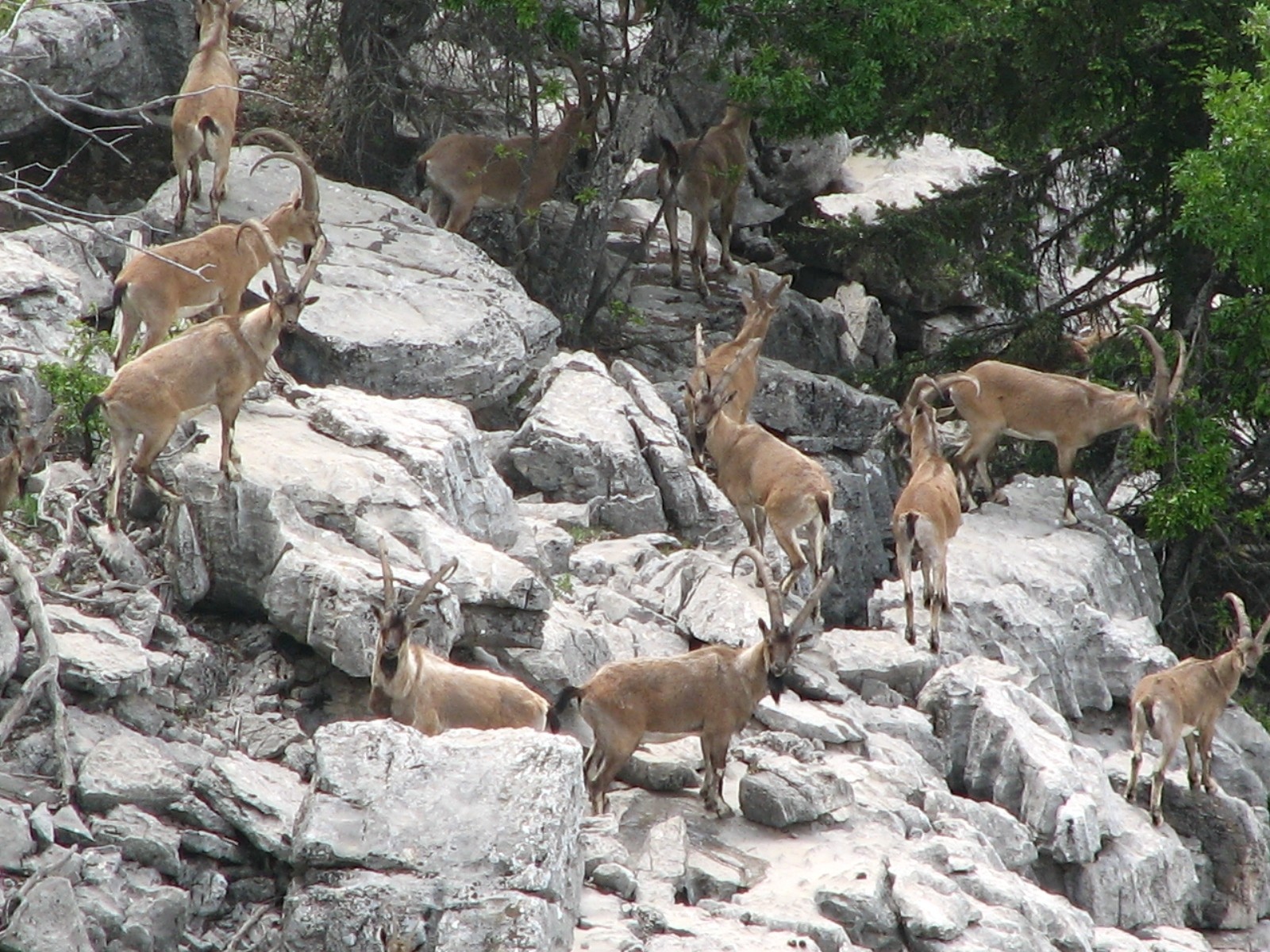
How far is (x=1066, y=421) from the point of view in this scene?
15477mm

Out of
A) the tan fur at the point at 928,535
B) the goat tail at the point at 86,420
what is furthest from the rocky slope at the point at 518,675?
the tan fur at the point at 928,535

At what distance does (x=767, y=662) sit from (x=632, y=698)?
920 millimetres

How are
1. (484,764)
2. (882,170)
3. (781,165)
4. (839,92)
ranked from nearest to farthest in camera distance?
(484,764) → (839,92) → (781,165) → (882,170)

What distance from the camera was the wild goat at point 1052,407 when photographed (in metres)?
15.5

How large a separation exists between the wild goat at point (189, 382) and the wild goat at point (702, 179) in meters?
8.14

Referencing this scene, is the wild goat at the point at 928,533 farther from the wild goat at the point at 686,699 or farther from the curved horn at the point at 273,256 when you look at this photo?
the curved horn at the point at 273,256

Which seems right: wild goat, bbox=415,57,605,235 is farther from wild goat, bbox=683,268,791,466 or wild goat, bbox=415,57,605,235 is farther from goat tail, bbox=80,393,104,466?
goat tail, bbox=80,393,104,466

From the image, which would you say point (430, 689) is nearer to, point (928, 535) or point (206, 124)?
point (928, 535)

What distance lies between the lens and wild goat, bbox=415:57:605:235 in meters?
17.2

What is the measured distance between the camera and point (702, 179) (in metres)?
18.7

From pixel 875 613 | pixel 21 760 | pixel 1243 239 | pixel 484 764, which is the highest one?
pixel 1243 239

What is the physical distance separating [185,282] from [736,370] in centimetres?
501

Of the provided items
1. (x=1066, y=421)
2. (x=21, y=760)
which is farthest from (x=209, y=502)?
(x=1066, y=421)

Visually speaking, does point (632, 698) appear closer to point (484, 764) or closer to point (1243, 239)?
point (484, 764)
